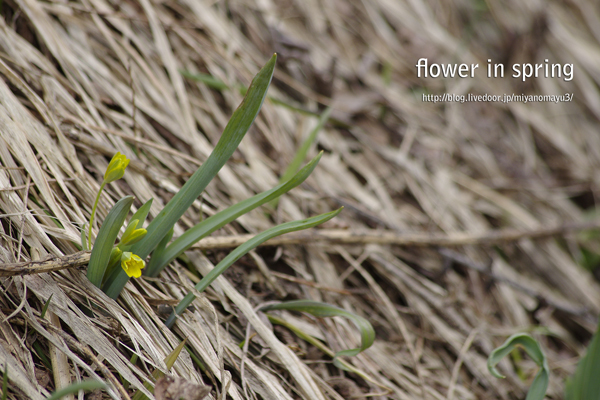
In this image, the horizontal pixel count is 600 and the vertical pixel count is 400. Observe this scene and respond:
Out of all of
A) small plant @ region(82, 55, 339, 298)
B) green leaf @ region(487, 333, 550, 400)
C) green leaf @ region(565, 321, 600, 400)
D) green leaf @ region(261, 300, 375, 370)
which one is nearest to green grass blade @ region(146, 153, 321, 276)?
small plant @ region(82, 55, 339, 298)

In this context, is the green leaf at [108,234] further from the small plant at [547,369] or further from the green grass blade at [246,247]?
the small plant at [547,369]

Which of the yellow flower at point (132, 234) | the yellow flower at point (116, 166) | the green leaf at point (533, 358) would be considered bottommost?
the yellow flower at point (132, 234)

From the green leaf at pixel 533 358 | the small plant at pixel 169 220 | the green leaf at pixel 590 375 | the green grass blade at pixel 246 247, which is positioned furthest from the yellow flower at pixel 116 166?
the green leaf at pixel 590 375

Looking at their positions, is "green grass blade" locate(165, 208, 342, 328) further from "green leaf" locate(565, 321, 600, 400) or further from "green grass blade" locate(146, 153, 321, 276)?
"green leaf" locate(565, 321, 600, 400)

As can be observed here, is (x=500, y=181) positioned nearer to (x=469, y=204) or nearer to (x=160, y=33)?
(x=469, y=204)

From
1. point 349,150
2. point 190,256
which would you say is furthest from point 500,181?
point 190,256

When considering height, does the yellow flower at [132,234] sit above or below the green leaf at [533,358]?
below

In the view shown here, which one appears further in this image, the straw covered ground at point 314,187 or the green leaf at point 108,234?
the straw covered ground at point 314,187
